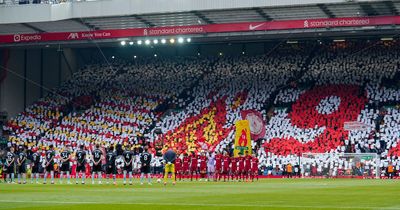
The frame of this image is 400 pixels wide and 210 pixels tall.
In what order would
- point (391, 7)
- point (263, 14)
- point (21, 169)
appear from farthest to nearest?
1. point (263, 14)
2. point (391, 7)
3. point (21, 169)

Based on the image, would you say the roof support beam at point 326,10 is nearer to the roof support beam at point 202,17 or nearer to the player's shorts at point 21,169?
the roof support beam at point 202,17

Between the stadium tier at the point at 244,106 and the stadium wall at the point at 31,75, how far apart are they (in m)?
0.94

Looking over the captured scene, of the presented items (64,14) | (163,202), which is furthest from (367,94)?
(163,202)

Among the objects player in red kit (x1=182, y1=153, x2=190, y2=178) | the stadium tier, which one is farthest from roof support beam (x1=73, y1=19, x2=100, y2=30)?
player in red kit (x1=182, y1=153, x2=190, y2=178)

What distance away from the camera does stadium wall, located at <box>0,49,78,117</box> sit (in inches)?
2906

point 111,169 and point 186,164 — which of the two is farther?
point 186,164

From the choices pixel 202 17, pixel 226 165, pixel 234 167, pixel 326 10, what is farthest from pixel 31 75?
pixel 234 167

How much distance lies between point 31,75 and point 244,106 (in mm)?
18507

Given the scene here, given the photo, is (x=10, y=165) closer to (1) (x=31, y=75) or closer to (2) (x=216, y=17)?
(2) (x=216, y=17)

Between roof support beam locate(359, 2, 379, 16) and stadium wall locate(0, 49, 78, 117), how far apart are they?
1167 inches

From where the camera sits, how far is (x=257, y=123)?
6762 centimetres

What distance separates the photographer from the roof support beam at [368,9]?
184ft

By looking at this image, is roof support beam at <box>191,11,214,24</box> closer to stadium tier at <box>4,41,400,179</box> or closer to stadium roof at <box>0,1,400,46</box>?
stadium roof at <box>0,1,400,46</box>

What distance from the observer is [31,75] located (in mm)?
76062
